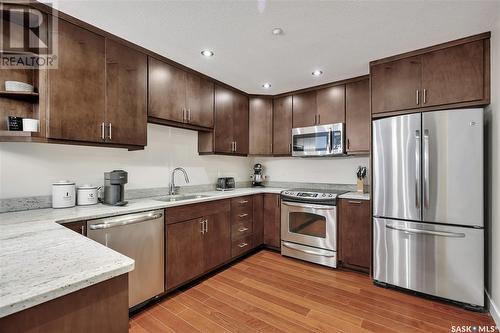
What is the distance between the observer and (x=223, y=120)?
3.41 m

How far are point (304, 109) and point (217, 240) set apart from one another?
7.53ft

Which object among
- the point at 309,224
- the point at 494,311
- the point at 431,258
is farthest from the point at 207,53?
the point at 494,311

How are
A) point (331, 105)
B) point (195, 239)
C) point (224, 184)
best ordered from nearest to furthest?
point (195, 239), point (331, 105), point (224, 184)

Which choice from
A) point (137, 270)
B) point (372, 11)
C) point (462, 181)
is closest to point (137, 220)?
point (137, 270)

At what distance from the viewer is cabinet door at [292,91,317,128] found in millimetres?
3490

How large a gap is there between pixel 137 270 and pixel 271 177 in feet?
9.15

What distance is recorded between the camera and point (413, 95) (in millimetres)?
2402

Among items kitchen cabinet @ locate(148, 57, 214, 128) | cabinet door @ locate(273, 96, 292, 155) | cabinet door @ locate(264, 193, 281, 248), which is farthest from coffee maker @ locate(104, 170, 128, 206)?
cabinet door @ locate(273, 96, 292, 155)

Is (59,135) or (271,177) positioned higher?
(59,135)

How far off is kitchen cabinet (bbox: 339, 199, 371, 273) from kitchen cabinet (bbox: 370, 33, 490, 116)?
1148mm

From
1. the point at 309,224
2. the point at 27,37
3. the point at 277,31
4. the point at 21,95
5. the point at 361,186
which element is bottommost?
the point at 309,224

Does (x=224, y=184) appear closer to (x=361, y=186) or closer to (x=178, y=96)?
(x=178, y=96)

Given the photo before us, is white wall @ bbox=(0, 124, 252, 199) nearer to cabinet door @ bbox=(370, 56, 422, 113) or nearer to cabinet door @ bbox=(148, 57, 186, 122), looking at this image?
cabinet door @ bbox=(148, 57, 186, 122)

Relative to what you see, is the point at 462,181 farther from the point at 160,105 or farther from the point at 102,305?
the point at 160,105
